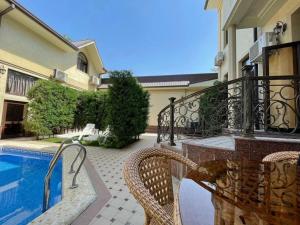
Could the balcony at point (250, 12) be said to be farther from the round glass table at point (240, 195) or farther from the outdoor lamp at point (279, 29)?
the round glass table at point (240, 195)

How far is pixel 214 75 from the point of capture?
16.0 meters

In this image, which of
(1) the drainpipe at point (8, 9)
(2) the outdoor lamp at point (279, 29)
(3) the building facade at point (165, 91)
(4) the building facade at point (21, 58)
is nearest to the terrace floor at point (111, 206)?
(2) the outdoor lamp at point (279, 29)

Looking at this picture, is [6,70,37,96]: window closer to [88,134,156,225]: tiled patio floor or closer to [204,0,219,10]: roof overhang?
[88,134,156,225]: tiled patio floor

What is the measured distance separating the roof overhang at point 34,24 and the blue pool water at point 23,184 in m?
6.39

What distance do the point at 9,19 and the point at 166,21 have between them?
11.9 metres

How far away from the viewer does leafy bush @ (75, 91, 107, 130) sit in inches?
435

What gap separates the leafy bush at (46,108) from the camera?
8.97 m

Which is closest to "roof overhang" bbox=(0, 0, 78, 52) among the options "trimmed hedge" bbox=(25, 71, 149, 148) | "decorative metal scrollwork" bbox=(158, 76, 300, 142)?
Result: "trimmed hedge" bbox=(25, 71, 149, 148)

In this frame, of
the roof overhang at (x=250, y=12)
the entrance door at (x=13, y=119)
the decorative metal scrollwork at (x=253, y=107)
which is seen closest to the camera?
the decorative metal scrollwork at (x=253, y=107)

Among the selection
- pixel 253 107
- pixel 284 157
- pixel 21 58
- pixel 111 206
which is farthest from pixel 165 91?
pixel 284 157

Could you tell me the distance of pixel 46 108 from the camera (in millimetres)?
9281

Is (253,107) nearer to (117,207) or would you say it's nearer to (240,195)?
(240,195)

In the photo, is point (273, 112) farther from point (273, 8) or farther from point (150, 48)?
point (150, 48)

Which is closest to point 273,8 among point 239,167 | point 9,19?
point 239,167
